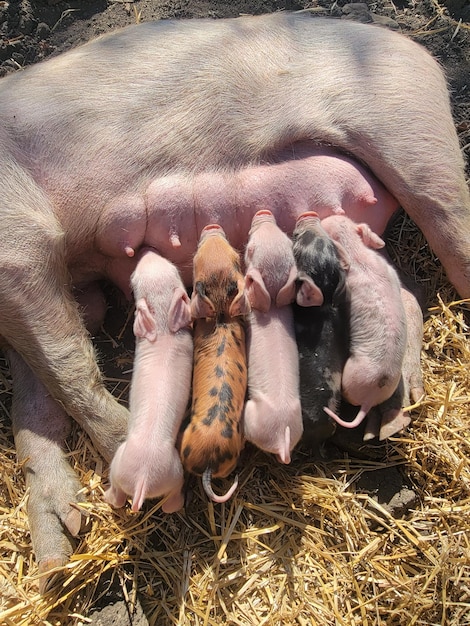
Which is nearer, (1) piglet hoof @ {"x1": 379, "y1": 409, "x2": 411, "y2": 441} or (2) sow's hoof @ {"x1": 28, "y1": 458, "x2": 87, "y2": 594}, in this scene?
(2) sow's hoof @ {"x1": 28, "y1": 458, "x2": 87, "y2": 594}

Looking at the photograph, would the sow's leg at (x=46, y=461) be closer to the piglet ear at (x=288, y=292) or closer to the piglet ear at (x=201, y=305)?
the piglet ear at (x=201, y=305)

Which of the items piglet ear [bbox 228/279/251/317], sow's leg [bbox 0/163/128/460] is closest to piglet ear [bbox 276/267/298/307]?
piglet ear [bbox 228/279/251/317]

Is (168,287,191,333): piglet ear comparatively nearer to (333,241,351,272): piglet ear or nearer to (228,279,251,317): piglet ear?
(228,279,251,317): piglet ear

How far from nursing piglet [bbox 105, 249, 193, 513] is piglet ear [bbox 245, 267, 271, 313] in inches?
12.0

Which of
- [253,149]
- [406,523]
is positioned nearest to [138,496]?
[406,523]

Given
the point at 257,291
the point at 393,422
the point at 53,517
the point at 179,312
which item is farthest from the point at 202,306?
the point at 53,517

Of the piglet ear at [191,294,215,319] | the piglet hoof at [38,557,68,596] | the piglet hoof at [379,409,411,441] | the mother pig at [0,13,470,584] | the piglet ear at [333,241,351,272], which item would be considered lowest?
the piglet hoof at [38,557,68,596]

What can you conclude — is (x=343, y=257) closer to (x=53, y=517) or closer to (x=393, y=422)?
(x=393, y=422)

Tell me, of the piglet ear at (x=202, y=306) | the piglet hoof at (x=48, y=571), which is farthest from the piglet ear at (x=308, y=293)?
the piglet hoof at (x=48, y=571)

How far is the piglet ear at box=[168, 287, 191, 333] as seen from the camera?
9.36 feet

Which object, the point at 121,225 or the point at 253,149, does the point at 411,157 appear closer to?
the point at 253,149

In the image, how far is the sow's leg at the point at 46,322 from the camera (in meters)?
2.90

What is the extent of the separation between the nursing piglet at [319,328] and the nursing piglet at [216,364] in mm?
299

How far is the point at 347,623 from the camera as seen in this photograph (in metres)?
2.53
